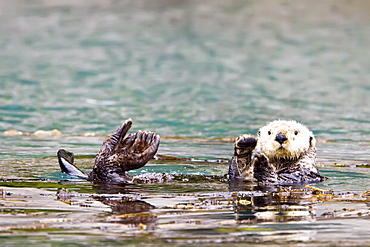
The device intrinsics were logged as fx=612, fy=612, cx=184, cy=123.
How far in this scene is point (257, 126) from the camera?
38.9 feet

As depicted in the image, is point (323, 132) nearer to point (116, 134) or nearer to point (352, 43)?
point (116, 134)

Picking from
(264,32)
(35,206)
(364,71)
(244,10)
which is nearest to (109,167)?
(35,206)

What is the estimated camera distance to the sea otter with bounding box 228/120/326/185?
5818 mm

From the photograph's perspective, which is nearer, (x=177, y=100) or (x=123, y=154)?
(x=123, y=154)

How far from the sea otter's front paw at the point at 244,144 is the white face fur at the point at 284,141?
396mm

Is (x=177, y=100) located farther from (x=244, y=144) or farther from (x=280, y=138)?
(x=244, y=144)

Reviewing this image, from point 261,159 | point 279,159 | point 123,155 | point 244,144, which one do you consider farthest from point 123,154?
point 279,159

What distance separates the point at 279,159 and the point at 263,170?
72 centimetres

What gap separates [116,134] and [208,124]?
658 cm

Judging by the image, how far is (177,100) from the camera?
14.8 meters

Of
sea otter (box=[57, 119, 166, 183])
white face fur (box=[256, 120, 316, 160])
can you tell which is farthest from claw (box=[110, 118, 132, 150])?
white face fur (box=[256, 120, 316, 160])

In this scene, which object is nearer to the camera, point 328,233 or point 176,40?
point 328,233

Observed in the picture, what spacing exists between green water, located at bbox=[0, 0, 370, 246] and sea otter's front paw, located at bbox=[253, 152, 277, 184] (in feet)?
1.34

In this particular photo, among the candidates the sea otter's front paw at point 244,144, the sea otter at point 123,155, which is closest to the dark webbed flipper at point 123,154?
the sea otter at point 123,155
